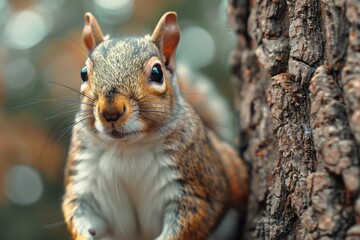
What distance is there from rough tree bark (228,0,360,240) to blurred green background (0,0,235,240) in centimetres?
163

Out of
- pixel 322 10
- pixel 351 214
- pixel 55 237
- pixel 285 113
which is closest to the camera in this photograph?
pixel 351 214

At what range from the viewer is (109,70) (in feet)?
5.40

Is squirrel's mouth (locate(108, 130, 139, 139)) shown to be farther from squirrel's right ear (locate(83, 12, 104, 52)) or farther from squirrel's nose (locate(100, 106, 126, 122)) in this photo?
squirrel's right ear (locate(83, 12, 104, 52))

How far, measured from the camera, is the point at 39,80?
3.42 meters

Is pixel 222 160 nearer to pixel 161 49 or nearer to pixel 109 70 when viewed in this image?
pixel 161 49

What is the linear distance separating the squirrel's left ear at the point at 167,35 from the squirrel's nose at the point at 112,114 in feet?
1.44

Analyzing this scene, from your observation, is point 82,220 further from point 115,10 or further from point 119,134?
point 115,10

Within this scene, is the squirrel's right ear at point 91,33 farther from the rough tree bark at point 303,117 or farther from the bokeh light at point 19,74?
the bokeh light at point 19,74

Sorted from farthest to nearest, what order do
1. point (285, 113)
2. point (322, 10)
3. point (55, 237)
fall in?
point (55, 237), point (285, 113), point (322, 10)

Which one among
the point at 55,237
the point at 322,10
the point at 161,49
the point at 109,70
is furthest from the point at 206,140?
the point at 55,237

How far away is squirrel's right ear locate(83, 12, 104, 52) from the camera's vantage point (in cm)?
188

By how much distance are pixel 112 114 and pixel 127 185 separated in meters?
0.43

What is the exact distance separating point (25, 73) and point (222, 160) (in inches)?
82.6

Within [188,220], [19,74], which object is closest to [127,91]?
[188,220]
